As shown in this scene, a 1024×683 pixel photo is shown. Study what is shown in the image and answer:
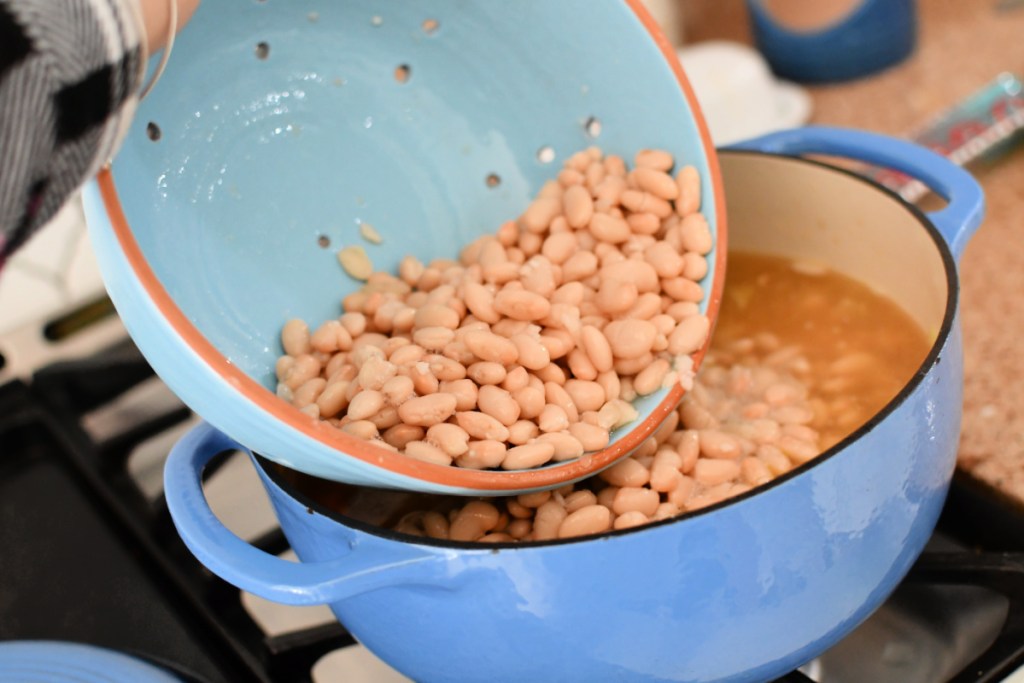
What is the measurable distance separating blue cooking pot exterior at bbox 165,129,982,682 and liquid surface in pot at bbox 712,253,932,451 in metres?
0.13

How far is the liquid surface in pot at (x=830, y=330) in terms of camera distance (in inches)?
A: 25.7

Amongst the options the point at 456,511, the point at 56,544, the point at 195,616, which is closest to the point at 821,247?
the point at 456,511

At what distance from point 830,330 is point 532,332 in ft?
0.84

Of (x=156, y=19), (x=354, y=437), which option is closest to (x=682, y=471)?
(x=354, y=437)

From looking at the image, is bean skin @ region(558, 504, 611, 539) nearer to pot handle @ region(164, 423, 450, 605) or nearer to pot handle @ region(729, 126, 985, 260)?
pot handle @ region(164, 423, 450, 605)

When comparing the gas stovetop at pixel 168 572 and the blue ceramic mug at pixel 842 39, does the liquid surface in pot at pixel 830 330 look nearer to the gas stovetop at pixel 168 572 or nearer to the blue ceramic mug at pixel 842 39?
the gas stovetop at pixel 168 572

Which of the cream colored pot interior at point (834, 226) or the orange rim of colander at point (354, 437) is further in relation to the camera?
the cream colored pot interior at point (834, 226)

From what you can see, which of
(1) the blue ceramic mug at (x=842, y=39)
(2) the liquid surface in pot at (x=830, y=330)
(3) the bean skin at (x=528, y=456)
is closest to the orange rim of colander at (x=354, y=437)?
(3) the bean skin at (x=528, y=456)

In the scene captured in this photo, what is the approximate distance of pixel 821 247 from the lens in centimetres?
75

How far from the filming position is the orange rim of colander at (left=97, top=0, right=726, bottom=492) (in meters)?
0.43

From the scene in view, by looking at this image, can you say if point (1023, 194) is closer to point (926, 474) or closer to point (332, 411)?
point (926, 474)

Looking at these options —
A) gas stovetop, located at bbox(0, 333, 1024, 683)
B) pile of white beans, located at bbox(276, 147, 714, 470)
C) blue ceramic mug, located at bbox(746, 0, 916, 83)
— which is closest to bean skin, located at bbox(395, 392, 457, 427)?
pile of white beans, located at bbox(276, 147, 714, 470)

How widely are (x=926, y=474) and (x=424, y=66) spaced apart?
1.30 ft

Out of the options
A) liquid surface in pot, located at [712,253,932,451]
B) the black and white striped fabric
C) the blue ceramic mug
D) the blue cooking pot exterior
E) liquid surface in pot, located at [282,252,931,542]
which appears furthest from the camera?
the blue ceramic mug
